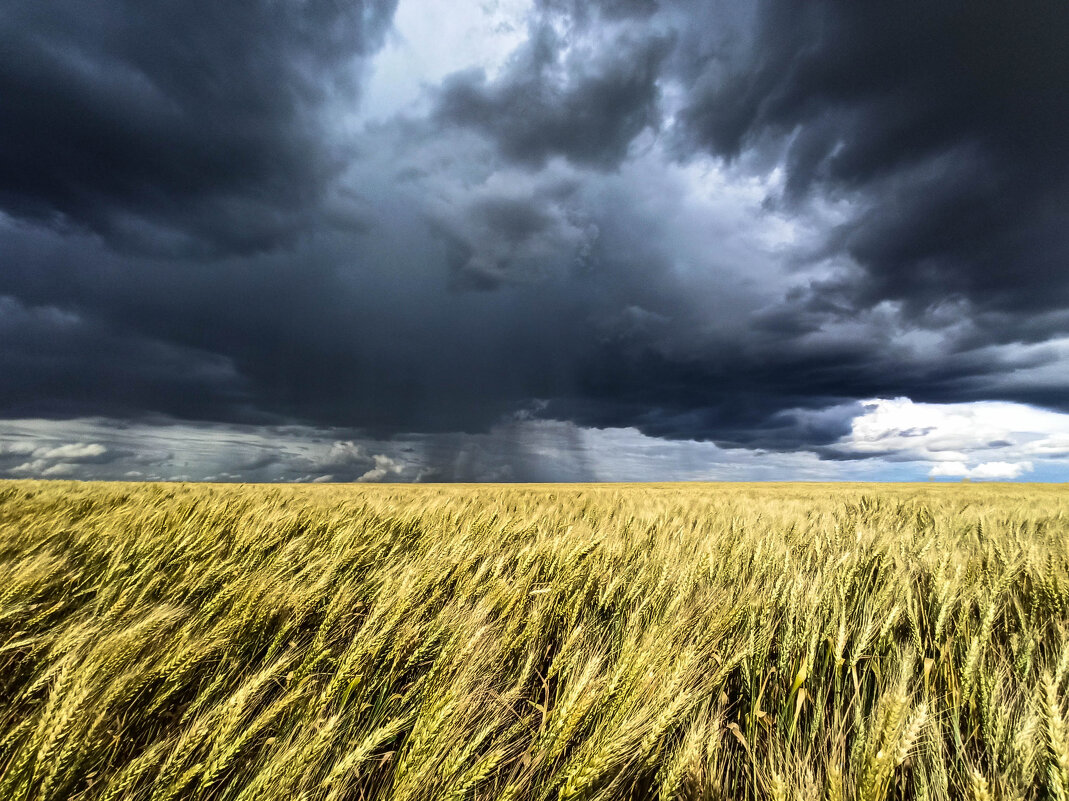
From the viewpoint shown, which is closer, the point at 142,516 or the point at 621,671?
the point at 621,671

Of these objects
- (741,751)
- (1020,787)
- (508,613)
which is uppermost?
(508,613)

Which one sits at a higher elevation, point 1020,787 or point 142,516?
point 142,516

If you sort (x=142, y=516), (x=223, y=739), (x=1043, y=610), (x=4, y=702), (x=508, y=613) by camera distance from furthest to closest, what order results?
1. (x=142, y=516)
2. (x=1043, y=610)
3. (x=508, y=613)
4. (x=4, y=702)
5. (x=223, y=739)

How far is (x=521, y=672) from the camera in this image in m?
1.61

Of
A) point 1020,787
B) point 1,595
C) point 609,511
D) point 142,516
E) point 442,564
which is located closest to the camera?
point 1020,787

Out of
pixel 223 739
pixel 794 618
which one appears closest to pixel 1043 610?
pixel 794 618

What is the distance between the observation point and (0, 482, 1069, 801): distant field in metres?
1.03

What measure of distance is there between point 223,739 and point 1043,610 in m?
3.16

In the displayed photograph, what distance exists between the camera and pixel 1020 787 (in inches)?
44.8

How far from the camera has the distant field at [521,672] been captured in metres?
1.03

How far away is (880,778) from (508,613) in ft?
4.34

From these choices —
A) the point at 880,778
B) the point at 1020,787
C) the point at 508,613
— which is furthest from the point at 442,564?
the point at 1020,787

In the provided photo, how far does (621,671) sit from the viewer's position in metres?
1.23

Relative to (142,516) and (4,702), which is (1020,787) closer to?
(4,702)
